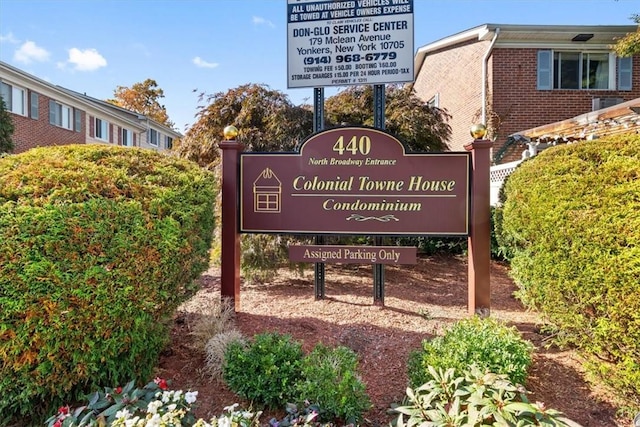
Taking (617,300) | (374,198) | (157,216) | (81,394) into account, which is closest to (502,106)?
(374,198)

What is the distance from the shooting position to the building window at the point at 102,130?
23.4 m

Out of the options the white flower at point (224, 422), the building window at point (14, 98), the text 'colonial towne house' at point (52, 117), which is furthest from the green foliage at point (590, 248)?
the building window at point (14, 98)

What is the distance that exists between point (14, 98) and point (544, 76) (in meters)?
20.7

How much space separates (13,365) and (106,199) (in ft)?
3.58

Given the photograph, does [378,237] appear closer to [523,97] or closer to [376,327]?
[376,327]

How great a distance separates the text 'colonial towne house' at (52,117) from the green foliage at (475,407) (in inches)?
543

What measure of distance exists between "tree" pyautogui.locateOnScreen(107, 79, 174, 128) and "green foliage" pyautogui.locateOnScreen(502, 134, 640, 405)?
39.8m

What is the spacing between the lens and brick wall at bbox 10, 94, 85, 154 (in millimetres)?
17202

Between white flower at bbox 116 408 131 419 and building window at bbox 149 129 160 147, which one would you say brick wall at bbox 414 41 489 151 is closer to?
white flower at bbox 116 408 131 419

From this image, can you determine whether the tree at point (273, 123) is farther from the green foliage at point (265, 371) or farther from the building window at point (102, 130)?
the building window at point (102, 130)

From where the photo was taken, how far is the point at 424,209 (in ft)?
13.5

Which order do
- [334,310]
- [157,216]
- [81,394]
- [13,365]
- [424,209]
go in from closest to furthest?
[13,365] → [81,394] → [157,216] → [424,209] → [334,310]

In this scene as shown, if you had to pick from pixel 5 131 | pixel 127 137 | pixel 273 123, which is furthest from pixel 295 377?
pixel 127 137

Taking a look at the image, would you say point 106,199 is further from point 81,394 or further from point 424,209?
point 424,209
